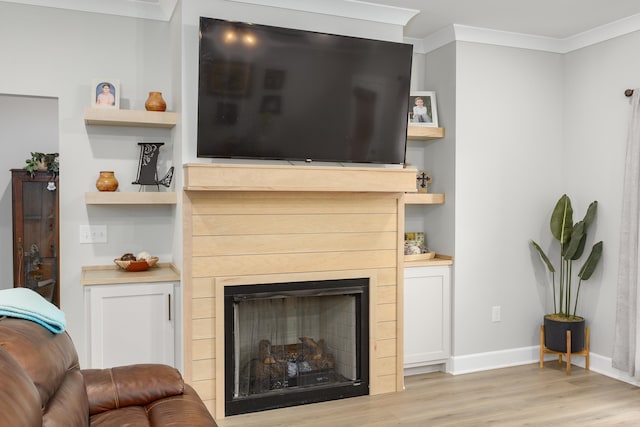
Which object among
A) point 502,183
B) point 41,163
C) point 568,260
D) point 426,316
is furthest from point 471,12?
point 41,163

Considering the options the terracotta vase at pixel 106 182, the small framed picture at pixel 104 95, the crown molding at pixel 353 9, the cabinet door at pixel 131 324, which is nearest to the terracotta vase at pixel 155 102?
the small framed picture at pixel 104 95

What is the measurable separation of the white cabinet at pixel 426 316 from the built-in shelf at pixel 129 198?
170 cm

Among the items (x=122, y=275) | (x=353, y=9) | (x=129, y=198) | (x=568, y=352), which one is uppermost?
(x=353, y=9)

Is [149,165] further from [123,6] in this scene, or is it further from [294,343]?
[294,343]

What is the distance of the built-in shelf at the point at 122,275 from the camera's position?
11.1 ft

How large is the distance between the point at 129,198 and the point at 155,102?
2.04 feet

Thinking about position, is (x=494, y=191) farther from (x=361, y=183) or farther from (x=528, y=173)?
(x=361, y=183)

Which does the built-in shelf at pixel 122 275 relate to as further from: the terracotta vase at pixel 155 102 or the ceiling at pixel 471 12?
the ceiling at pixel 471 12

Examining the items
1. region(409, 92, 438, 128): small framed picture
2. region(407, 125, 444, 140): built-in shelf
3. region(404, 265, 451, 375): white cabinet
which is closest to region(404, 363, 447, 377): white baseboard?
region(404, 265, 451, 375): white cabinet

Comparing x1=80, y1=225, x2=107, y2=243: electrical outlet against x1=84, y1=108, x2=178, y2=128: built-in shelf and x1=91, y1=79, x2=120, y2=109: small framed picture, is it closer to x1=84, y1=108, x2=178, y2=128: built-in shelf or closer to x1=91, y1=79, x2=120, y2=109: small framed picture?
x1=84, y1=108, x2=178, y2=128: built-in shelf

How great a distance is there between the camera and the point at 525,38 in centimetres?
445

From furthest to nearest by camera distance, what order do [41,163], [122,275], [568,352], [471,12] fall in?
[41,163] < [568,352] < [471,12] < [122,275]

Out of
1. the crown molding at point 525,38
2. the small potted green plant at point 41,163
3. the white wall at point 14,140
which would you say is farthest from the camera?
the white wall at point 14,140

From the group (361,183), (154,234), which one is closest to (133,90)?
(154,234)
